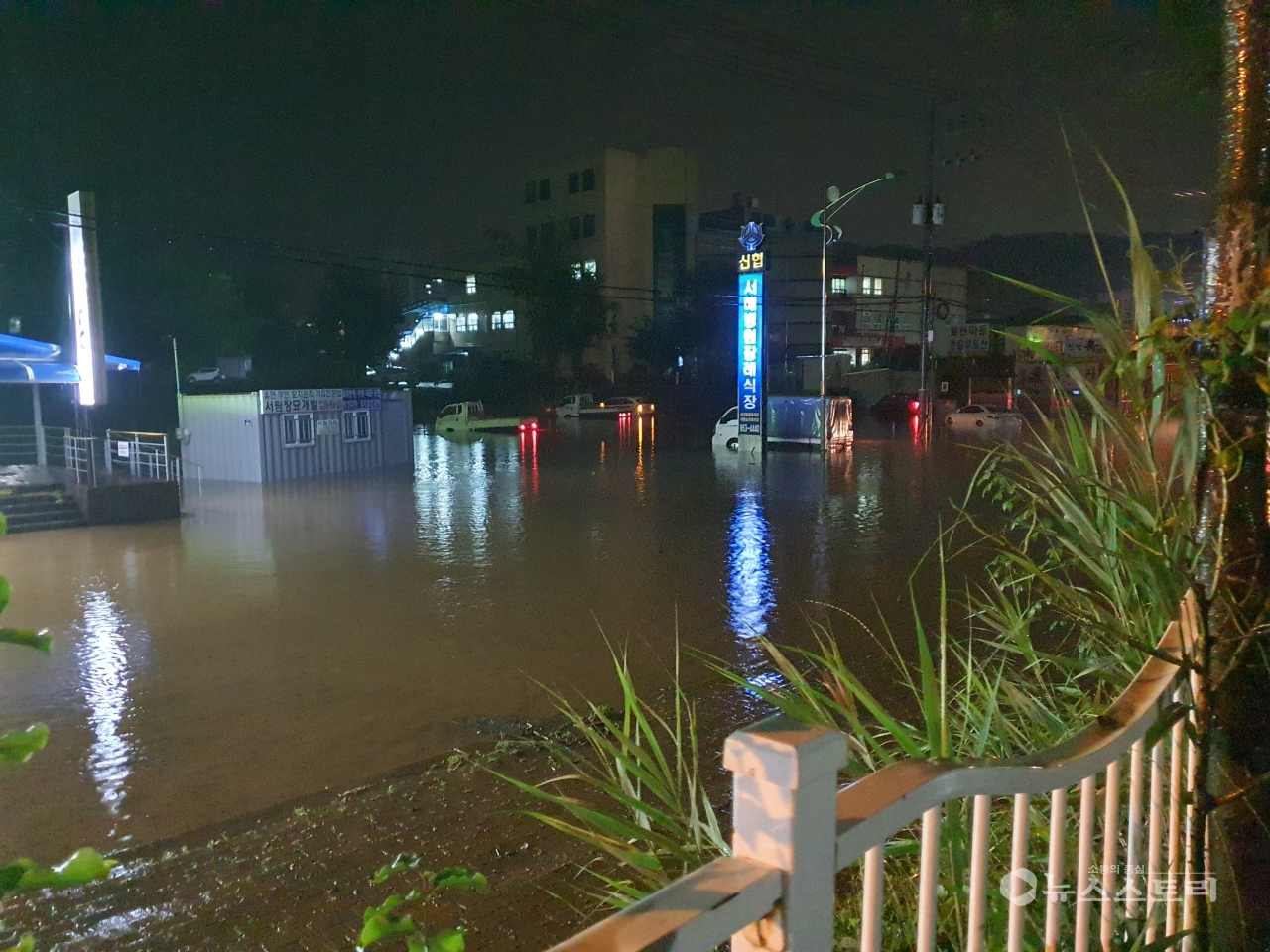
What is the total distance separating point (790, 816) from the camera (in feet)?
5.26

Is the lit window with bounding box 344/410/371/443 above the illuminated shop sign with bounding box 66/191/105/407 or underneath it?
underneath

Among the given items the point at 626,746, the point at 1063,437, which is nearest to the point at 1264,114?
the point at 1063,437

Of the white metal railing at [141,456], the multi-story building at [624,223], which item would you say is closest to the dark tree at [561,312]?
the multi-story building at [624,223]

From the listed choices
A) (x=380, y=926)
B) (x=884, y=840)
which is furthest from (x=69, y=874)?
(x=884, y=840)

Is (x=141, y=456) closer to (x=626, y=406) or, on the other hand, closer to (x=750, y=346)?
(x=750, y=346)

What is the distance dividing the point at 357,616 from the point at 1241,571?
8646 mm

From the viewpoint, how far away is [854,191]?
87.9 feet

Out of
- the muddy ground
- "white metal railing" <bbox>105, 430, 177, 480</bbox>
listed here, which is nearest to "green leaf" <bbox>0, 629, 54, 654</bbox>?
the muddy ground

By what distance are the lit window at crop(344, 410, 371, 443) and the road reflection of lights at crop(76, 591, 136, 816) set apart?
14.8 m

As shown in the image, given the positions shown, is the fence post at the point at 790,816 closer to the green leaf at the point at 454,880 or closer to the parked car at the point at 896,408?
the green leaf at the point at 454,880

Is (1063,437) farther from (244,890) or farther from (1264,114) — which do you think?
(244,890)

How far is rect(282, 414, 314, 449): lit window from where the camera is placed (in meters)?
23.7

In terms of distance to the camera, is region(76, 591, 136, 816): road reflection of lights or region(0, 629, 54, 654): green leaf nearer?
region(0, 629, 54, 654): green leaf

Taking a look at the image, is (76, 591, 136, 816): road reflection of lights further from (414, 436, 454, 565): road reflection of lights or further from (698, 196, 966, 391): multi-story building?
Result: (698, 196, 966, 391): multi-story building
